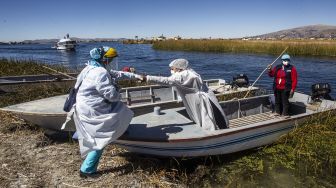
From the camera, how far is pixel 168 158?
674cm

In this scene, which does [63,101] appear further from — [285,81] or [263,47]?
[263,47]

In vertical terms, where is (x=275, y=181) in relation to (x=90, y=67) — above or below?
below

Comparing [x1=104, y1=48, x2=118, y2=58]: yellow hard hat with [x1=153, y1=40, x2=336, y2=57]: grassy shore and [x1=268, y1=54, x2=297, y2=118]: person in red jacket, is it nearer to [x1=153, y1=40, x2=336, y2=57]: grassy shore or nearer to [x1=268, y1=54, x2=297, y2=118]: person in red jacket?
[x1=268, y1=54, x2=297, y2=118]: person in red jacket

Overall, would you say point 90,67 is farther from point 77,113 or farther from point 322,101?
point 322,101

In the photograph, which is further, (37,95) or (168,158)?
(37,95)

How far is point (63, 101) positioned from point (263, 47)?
35706 mm

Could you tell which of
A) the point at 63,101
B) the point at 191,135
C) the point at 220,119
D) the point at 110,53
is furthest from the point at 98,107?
the point at 63,101

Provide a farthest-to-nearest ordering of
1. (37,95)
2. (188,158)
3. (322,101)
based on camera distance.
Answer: (37,95)
(322,101)
(188,158)

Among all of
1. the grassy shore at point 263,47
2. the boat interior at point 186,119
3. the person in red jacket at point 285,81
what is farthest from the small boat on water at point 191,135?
the grassy shore at point 263,47

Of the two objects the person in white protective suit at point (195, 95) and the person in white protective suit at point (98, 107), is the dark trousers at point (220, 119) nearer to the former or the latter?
the person in white protective suit at point (195, 95)

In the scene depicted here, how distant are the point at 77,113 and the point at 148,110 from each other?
10.4ft

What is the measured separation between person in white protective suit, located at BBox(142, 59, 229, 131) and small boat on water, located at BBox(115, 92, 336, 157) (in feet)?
0.79

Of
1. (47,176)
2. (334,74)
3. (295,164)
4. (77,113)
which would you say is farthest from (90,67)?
(334,74)

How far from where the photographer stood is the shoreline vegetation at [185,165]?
594 cm
